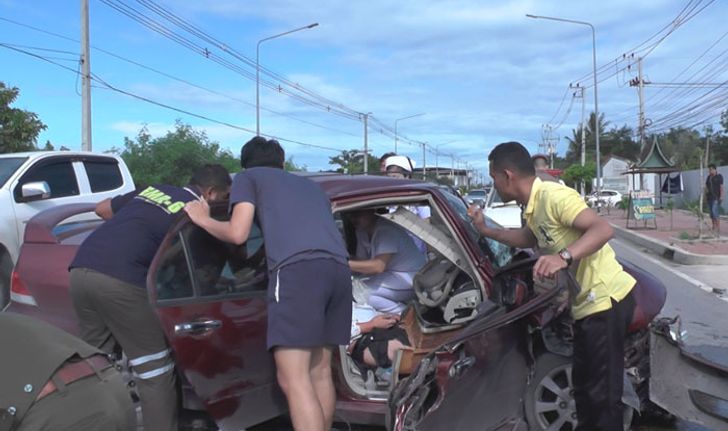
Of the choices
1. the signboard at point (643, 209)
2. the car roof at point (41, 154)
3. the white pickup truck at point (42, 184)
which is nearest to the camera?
the white pickup truck at point (42, 184)

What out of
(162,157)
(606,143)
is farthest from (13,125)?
(606,143)

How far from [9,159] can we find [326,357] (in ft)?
19.9

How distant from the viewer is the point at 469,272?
13.2ft

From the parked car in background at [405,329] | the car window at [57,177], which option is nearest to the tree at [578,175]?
the car window at [57,177]


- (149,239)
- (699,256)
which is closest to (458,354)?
(149,239)

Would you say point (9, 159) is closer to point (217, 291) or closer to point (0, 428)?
point (217, 291)

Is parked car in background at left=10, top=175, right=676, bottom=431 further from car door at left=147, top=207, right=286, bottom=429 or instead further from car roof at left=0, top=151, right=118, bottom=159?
car roof at left=0, top=151, right=118, bottom=159

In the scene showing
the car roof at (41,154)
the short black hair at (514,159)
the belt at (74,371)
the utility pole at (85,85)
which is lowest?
the belt at (74,371)

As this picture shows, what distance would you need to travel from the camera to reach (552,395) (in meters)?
3.74

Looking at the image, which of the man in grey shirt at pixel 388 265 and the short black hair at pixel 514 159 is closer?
the short black hair at pixel 514 159

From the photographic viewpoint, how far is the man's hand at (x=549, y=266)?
3.11 m

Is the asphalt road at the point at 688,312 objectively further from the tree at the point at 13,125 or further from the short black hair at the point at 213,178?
the tree at the point at 13,125

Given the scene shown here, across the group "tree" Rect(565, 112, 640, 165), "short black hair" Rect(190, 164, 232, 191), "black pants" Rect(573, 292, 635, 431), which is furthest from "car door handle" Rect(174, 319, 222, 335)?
"tree" Rect(565, 112, 640, 165)

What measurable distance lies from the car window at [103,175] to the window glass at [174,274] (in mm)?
5452
